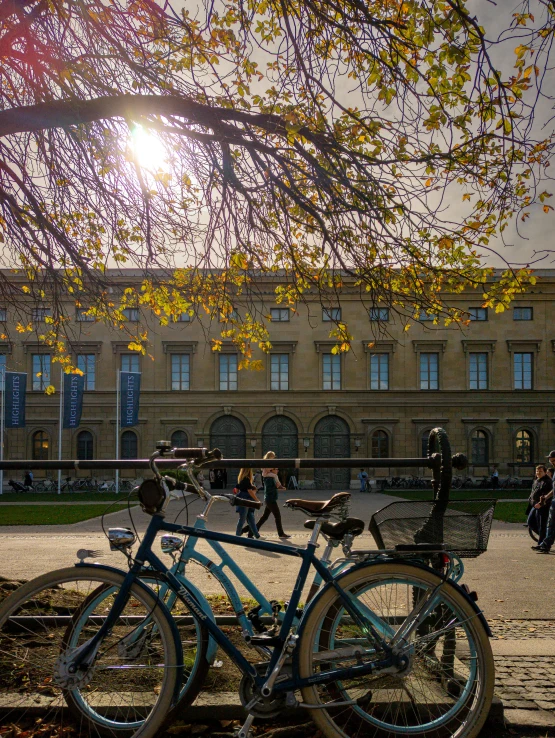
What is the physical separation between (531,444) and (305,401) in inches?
581

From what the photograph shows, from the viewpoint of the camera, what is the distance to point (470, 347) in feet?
138

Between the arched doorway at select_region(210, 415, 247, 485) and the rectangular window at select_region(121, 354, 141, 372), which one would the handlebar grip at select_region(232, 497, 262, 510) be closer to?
the arched doorway at select_region(210, 415, 247, 485)

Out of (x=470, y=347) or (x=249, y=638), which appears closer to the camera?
(x=249, y=638)

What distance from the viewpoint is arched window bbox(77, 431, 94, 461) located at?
137 feet

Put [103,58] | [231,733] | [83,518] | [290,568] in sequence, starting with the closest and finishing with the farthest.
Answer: [231,733], [103,58], [290,568], [83,518]

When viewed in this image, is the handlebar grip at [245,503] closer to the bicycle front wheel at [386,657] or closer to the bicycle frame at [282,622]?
the bicycle frame at [282,622]

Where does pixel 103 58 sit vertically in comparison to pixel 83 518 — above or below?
above

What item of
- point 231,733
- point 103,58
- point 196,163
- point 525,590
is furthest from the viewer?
point 525,590

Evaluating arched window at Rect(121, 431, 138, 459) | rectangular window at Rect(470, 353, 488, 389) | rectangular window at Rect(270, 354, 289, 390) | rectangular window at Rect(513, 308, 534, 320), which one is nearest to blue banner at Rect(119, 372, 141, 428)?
arched window at Rect(121, 431, 138, 459)

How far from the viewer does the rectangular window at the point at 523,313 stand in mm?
42562

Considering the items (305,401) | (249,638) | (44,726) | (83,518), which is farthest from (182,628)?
(305,401)

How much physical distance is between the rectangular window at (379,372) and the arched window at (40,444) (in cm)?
2116

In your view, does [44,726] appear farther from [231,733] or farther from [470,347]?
[470,347]

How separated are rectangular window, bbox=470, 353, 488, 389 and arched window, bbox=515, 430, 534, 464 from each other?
381 cm
